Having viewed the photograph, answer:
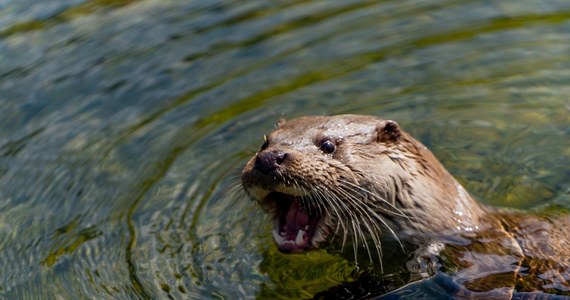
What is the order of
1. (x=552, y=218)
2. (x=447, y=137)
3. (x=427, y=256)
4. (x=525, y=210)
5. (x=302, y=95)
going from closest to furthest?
(x=427, y=256)
(x=552, y=218)
(x=525, y=210)
(x=447, y=137)
(x=302, y=95)

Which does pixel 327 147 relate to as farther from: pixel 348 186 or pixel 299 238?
pixel 299 238

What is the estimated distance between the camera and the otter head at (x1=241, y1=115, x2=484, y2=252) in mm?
4207

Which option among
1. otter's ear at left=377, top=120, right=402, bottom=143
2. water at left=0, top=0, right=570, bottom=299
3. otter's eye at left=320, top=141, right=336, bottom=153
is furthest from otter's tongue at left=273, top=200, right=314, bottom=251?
otter's ear at left=377, top=120, right=402, bottom=143

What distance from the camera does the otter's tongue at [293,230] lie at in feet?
14.0

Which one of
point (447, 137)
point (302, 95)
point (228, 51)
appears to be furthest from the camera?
point (228, 51)

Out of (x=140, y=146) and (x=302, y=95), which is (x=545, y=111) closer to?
(x=302, y=95)

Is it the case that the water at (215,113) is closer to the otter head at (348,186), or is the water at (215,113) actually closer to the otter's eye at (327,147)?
the otter head at (348,186)

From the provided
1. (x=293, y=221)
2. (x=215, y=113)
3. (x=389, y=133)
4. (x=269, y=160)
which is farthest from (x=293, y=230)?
(x=215, y=113)

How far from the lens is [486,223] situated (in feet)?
15.3

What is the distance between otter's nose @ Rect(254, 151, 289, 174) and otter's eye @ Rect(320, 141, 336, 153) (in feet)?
0.92

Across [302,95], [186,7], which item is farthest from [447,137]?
[186,7]

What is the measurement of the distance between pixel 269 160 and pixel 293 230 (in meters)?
0.47

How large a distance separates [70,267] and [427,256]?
202cm

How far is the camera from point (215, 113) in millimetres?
6574
